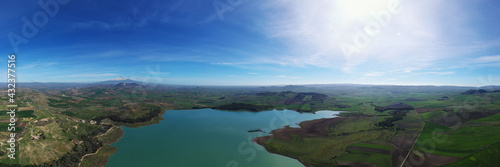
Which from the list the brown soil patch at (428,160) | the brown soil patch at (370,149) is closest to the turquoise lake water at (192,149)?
Answer: the brown soil patch at (370,149)

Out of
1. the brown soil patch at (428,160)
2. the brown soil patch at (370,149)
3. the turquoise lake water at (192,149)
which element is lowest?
the turquoise lake water at (192,149)

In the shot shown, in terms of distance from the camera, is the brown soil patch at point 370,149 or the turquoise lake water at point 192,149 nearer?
the turquoise lake water at point 192,149

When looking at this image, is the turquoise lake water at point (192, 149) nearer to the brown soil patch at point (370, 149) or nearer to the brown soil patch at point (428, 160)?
the brown soil patch at point (370, 149)

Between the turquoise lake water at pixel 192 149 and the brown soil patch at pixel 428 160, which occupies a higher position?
the brown soil patch at pixel 428 160

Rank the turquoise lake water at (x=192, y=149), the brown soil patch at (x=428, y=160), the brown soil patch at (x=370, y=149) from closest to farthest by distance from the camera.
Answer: the brown soil patch at (x=428, y=160) < the turquoise lake water at (x=192, y=149) < the brown soil patch at (x=370, y=149)

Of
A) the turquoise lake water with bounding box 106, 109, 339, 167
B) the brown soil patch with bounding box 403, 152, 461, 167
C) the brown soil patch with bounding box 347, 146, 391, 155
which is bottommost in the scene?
the turquoise lake water with bounding box 106, 109, 339, 167

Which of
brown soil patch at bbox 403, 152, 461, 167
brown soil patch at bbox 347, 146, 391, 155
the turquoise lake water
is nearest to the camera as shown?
brown soil patch at bbox 403, 152, 461, 167

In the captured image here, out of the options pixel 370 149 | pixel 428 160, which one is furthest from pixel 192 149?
pixel 428 160

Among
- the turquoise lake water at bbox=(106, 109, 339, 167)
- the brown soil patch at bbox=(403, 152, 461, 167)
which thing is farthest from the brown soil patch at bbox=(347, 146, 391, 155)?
the turquoise lake water at bbox=(106, 109, 339, 167)

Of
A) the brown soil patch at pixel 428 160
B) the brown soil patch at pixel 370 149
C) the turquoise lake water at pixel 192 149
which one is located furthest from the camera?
the brown soil patch at pixel 370 149

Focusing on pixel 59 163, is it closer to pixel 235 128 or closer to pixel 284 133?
pixel 235 128

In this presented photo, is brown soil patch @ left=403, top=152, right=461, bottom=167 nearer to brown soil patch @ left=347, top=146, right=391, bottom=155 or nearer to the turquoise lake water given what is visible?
brown soil patch @ left=347, top=146, right=391, bottom=155

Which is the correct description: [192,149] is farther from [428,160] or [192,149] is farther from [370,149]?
[428,160]
